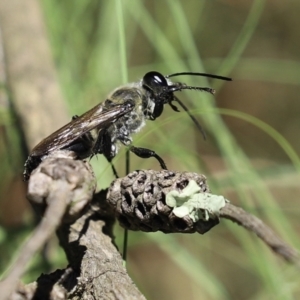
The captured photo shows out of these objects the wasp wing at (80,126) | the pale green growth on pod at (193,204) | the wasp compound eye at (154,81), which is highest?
the wasp compound eye at (154,81)

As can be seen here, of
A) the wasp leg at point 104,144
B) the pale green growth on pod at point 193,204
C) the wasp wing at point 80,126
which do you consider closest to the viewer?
the pale green growth on pod at point 193,204

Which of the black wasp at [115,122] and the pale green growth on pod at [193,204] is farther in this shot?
the black wasp at [115,122]

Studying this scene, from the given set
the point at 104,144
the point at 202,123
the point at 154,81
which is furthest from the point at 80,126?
the point at 202,123

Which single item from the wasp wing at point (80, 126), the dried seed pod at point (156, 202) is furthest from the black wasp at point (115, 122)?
the dried seed pod at point (156, 202)

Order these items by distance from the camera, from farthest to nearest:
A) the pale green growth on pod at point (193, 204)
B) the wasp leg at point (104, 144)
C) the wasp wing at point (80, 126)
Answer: the wasp leg at point (104, 144) < the wasp wing at point (80, 126) < the pale green growth on pod at point (193, 204)

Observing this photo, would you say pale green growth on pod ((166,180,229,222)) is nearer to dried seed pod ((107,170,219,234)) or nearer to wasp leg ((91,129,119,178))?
dried seed pod ((107,170,219,234))

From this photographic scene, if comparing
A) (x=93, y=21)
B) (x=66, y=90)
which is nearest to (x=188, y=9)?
(x=93, y=21)

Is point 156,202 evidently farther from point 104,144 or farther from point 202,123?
point 202,123

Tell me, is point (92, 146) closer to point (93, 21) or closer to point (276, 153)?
point (93, 21)

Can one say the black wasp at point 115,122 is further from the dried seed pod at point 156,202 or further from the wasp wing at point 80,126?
the dried seed pod at point 156,202
